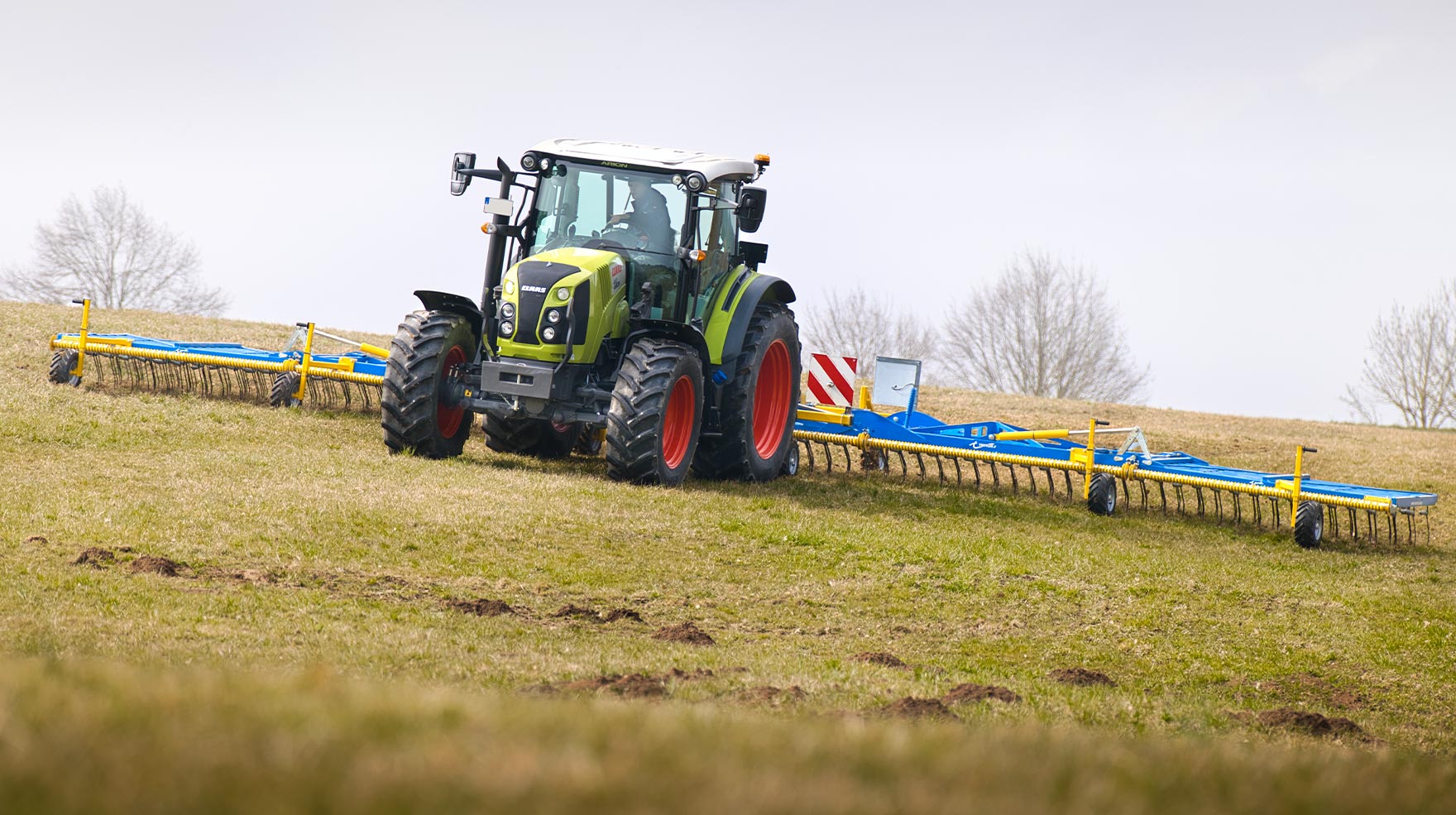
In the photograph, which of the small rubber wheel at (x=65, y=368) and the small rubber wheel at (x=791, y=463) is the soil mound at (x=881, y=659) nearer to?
the small rubber wheel at (x=791, y=463)

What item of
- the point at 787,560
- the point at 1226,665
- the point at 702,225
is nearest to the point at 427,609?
the point at 787,560

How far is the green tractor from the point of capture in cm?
1092

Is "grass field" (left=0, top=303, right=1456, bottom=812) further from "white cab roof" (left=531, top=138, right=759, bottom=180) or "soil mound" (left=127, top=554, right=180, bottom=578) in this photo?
"white cab roof" (left=531, top=138, right=759, bottom=180)

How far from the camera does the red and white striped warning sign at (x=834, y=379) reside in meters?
14.7

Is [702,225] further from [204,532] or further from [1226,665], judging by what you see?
[1226,665]

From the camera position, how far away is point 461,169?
38.3 ft

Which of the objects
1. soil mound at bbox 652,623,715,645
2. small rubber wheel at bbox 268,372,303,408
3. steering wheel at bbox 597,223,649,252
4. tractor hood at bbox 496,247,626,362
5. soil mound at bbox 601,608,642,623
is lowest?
soil mound at bbox 652,623,715,645

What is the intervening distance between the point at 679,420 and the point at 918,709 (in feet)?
21.4

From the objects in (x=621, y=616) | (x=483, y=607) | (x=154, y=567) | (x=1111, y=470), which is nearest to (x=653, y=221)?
→ (x=1111, y=470)

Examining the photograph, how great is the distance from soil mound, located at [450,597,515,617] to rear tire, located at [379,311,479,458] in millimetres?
4638

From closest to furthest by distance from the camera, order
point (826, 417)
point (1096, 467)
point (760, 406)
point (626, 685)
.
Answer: point (626, 685), point (1096, 467), point (760, 406), point (826, 417)

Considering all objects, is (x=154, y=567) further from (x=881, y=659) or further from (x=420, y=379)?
(x=420, y=379)

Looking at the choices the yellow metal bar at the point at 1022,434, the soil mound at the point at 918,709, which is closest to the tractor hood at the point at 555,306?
the yellow metal bar at the point at 1022,434

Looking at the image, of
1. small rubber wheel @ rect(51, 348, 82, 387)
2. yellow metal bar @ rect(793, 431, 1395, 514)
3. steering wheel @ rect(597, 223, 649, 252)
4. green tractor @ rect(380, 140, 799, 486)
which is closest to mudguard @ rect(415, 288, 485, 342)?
green tractor @ rect(380, 140, 799, 486)
